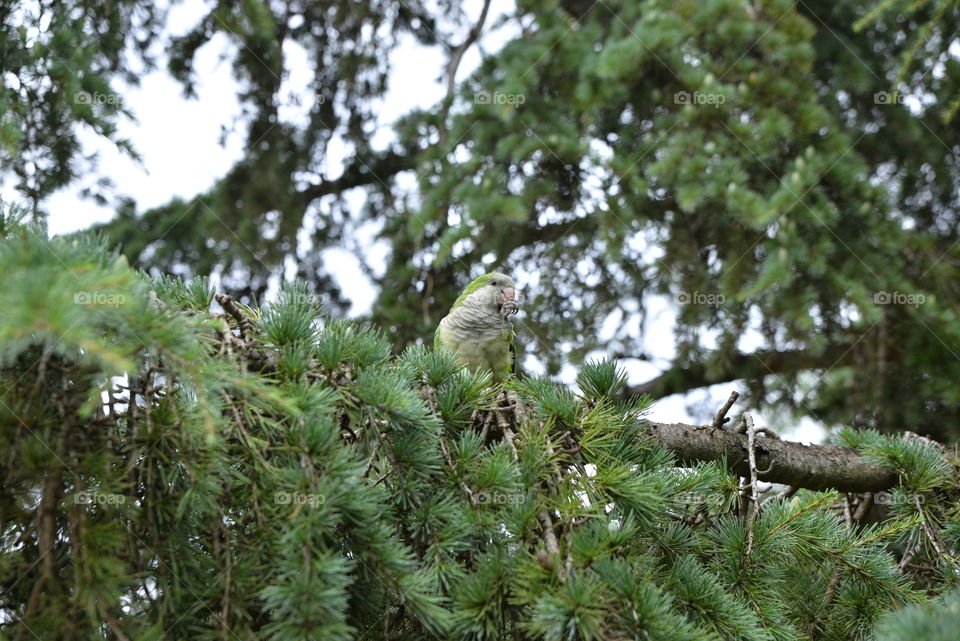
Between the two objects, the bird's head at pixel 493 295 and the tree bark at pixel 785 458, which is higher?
the bird's head at pixel 493 295

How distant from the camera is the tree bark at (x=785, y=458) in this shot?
2156 millimetres

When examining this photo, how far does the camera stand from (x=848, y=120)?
15.8 feet

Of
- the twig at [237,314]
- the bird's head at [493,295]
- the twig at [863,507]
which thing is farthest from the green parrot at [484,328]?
the twig at [237,314]

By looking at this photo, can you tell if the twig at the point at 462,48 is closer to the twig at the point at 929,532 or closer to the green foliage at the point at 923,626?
the twig at the point at 929,532

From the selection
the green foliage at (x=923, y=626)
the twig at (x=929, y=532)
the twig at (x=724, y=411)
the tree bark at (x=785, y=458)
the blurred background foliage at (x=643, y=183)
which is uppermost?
the blurred background foliage at (x=643, y=183)

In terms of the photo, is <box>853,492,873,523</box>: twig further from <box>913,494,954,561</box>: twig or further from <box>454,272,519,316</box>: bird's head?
<box>454,272,519,316</box>: bird's head

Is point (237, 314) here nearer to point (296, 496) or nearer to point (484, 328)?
point (296, 496)

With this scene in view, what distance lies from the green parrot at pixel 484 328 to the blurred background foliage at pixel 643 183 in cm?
69

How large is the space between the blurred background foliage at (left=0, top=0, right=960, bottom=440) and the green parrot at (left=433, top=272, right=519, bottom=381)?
27.0 inches

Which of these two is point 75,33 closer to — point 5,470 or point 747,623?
point 5,470

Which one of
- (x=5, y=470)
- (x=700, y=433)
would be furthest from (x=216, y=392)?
(x=700, y=433)

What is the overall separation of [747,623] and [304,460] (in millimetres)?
912

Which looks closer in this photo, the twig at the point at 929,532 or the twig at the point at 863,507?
the twig at the point at 929,532

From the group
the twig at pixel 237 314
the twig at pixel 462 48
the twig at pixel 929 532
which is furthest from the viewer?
the twig at pixel 462 48
